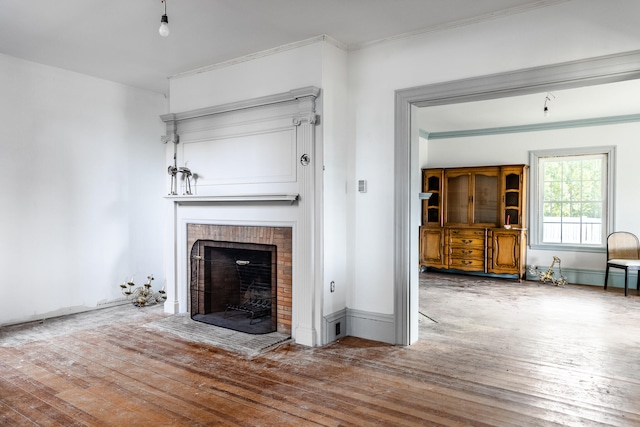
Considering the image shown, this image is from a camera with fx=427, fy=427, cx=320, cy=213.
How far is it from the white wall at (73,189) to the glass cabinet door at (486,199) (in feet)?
18.2

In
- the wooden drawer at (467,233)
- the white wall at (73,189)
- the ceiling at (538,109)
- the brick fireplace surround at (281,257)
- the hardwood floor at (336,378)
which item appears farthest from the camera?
the wooden drawer at (467,233)

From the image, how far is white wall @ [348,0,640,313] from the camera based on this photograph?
313cm

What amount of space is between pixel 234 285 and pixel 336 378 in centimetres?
205

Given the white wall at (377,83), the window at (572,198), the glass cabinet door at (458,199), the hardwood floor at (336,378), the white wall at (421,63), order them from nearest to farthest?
1. the hardwood floor at (336,378)
2. the white wall at (421,63)
3. the white wall at (377,83)
4. the window at (572,198)
5. the glass cabinet door at (458,199)

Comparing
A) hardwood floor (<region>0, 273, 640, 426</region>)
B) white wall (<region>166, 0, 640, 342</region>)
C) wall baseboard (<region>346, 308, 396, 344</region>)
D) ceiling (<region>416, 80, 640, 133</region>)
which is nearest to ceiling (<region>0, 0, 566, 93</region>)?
white wall (<region>166, 0, 640, 342</region>)

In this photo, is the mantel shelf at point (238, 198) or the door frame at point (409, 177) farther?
the mantel shelf at point (238, 198)

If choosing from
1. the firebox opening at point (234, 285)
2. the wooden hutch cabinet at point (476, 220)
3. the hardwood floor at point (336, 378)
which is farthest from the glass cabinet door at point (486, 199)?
the firebox opening at point (234, 285)

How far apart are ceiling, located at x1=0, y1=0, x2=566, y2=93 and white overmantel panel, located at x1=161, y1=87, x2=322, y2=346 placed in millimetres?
569

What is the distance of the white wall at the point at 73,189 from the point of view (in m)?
4.58

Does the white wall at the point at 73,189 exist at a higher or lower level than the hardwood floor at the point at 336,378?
higher

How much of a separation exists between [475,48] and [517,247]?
478 cm

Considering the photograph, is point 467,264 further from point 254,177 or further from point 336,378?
point 336,378

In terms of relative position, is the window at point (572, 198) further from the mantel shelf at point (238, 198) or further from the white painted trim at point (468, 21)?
the mantel shelf at point (238, 198)

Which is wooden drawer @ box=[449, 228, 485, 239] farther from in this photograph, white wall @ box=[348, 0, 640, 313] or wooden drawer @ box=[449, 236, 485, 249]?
white wall @ box=[348, 0, 640, 313]
